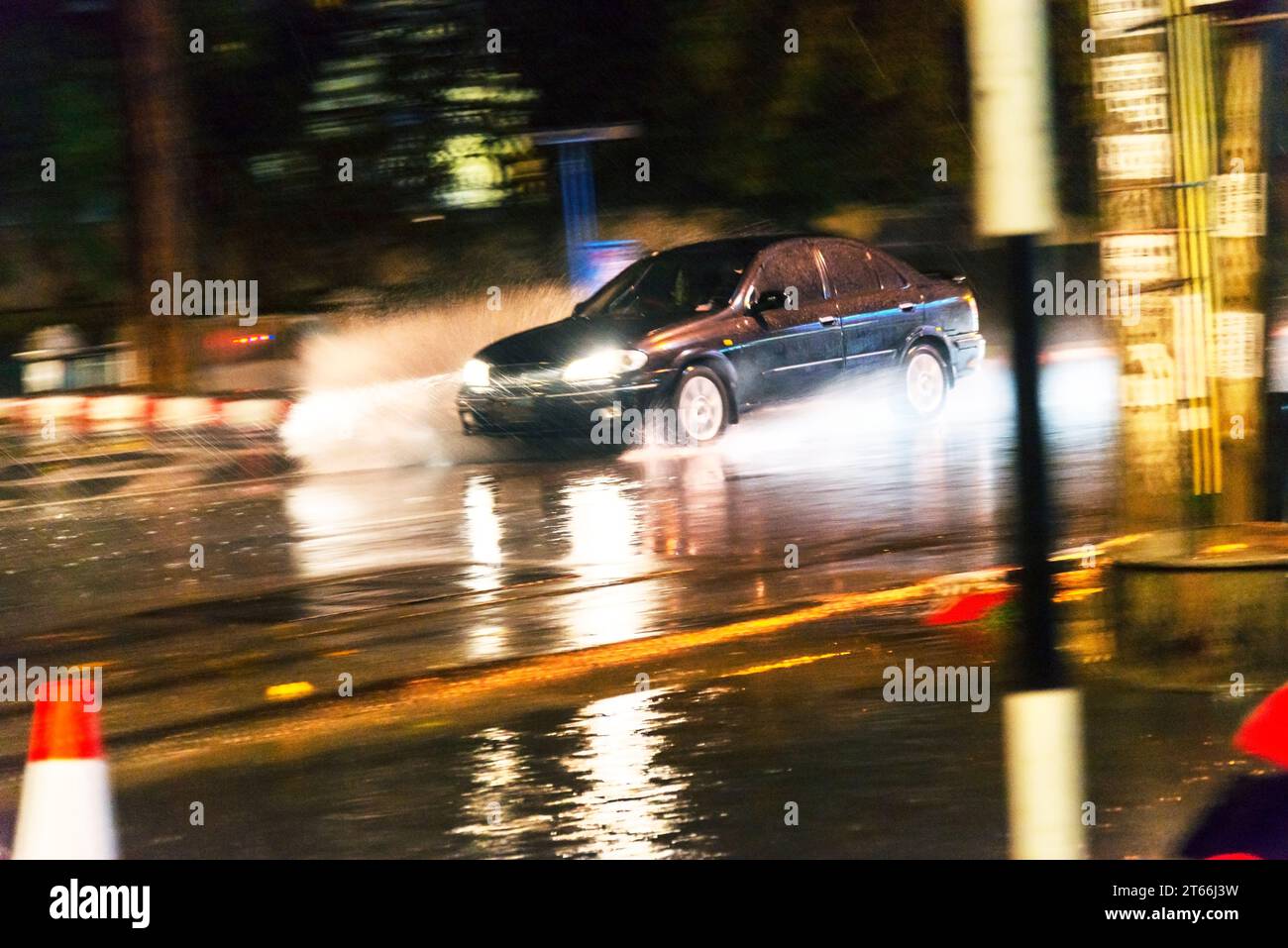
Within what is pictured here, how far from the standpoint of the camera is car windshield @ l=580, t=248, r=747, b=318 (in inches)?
630

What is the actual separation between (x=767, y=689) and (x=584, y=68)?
62.9 feet

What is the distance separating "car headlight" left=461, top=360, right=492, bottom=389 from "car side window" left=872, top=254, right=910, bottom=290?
3.68 meters

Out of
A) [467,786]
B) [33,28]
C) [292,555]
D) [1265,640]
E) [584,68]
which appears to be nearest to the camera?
[467,786]

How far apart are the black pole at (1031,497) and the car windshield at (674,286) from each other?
1232 cm

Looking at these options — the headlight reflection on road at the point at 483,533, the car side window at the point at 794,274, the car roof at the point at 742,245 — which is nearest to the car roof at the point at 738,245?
the car roof at the point at 742,245

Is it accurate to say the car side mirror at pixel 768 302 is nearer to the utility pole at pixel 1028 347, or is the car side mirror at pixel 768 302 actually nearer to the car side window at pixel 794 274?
the car side window at pixel 794 274

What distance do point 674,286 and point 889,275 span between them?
2082mm

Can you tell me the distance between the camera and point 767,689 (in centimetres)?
753

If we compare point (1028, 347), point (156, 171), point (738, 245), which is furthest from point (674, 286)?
point (1028, 347)

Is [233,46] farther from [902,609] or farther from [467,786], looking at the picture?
[467,786]

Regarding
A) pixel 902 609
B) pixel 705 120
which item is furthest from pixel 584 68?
pixel 902 609
